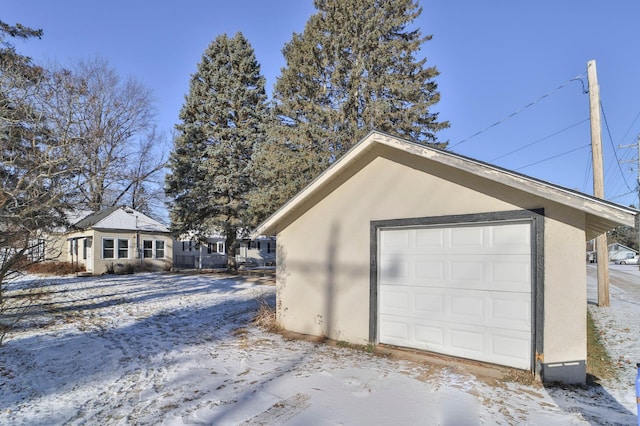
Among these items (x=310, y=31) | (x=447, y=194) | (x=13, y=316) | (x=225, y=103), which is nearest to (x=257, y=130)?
(x=225, y=103)

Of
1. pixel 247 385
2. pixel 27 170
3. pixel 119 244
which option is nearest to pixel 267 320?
pixel 247 385

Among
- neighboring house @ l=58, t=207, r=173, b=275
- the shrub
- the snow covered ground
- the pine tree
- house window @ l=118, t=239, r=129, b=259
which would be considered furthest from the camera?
house window @ l=118, t=239, r=129, b=259

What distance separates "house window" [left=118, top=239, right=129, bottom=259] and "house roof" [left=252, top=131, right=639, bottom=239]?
18446 millimetres

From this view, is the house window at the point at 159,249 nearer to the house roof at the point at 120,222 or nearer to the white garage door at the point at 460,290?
the house roof at the point at 120,222

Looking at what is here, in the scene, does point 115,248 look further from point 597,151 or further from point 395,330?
point 597,151

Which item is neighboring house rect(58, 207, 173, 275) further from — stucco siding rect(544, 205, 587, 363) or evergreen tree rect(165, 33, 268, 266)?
stucco siding rect(544, 205, 587, 363)

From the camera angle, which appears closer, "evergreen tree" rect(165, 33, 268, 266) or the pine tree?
the pine tree

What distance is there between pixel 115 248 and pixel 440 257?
2213cm

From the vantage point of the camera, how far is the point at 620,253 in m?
50.2

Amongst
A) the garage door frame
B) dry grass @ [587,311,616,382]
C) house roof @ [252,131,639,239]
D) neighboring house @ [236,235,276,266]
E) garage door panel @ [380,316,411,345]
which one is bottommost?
neighboring house @ [236,235,276,266]

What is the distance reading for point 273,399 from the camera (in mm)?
4586

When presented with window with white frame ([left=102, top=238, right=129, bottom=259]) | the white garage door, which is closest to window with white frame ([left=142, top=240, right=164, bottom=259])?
window with white frame ([left=102, top=238, right=129, bottom=259])

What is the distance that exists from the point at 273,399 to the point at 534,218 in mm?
4352

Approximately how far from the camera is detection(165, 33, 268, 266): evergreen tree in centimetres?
2139
